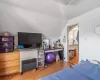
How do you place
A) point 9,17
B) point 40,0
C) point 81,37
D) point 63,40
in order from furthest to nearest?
point 63,40, point 81,37, point 9,17, point 40,0

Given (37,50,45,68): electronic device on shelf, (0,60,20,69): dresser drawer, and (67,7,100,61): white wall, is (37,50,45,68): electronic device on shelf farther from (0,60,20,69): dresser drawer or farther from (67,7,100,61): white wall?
(67,7,100,61): white wall

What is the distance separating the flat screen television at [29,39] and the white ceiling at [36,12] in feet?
0.90

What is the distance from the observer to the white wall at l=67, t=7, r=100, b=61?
2.68 m

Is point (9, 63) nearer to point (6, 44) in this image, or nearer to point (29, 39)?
point (6, 44)

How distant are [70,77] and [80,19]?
2.58 m

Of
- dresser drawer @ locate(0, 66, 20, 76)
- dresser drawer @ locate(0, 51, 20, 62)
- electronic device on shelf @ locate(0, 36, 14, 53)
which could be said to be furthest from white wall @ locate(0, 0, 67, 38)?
dresser drawer @ locate(0, 66, 20, 76)

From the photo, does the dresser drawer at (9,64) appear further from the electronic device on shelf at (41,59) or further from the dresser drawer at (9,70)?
the electronic device on shelf at (41,59)

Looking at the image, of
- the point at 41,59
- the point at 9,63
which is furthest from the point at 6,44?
the point at 41,59

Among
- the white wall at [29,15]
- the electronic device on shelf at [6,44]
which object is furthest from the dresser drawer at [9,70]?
the white wall at [29,15]

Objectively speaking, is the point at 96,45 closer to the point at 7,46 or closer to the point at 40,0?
the point at 40,0

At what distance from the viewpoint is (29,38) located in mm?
3467

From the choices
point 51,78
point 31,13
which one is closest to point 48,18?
point 31,13

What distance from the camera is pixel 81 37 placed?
3314 millimetres

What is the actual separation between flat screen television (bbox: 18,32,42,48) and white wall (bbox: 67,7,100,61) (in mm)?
1832
